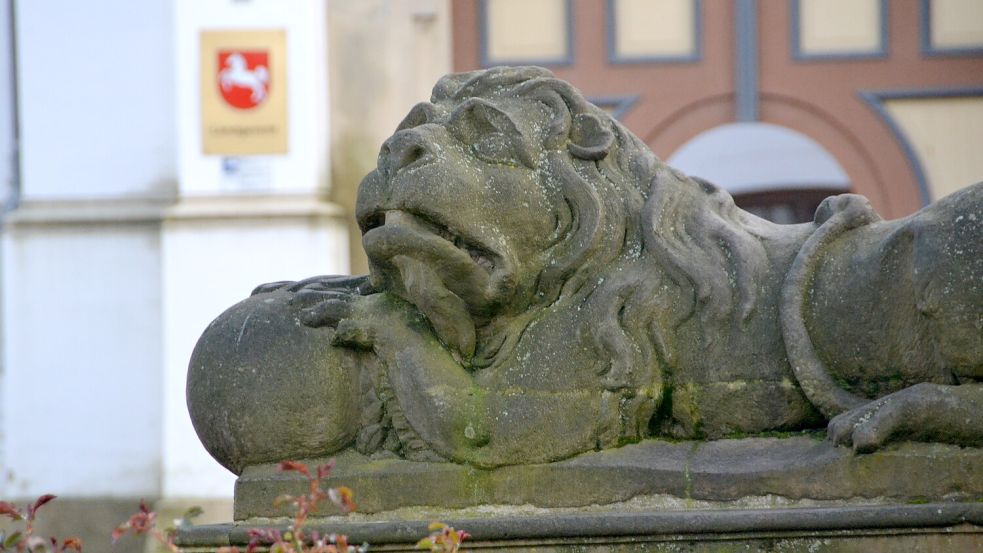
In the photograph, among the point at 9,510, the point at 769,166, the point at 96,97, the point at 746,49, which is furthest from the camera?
the point at 769,166

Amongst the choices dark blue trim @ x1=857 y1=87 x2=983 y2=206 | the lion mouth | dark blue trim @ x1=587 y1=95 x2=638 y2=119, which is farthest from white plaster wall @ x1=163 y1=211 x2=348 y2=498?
the lion mouth

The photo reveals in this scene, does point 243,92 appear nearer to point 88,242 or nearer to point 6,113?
point 88,242

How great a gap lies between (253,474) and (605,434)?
74 centimetres

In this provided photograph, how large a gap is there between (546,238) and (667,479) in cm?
57

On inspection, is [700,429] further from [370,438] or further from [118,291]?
[118,291]

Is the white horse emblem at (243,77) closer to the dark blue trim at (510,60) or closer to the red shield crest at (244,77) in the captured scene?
the red shield crest at (244,77)

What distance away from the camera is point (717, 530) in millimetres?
3615

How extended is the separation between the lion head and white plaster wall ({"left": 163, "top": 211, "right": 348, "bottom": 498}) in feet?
19.5

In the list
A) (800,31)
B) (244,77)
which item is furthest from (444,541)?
(800,31)

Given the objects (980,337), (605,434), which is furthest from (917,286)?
(605,434)

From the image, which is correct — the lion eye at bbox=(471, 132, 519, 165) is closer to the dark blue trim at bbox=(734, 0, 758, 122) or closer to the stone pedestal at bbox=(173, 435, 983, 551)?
the stone pedestal at bbox=(173, 435, 983, 551)

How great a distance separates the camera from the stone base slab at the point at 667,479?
143 inches

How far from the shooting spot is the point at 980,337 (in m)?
3.68

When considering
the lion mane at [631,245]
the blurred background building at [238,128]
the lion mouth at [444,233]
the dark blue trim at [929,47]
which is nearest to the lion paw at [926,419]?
the lion mane at [631,245]
